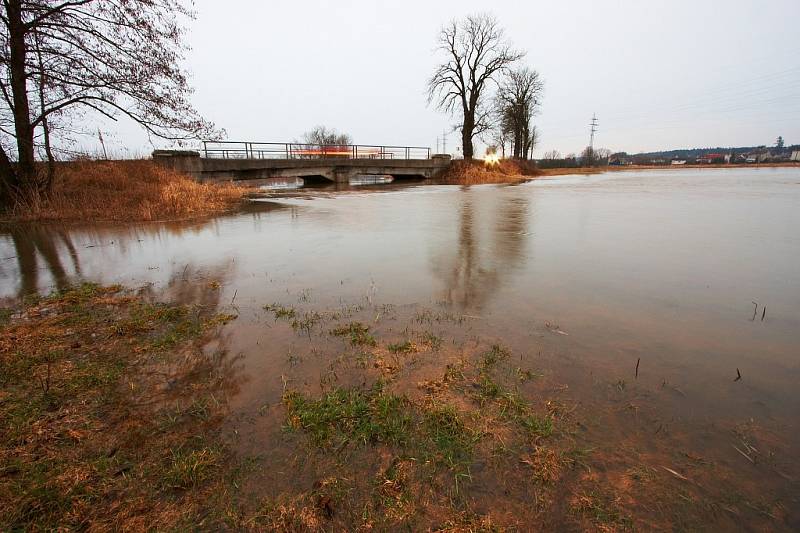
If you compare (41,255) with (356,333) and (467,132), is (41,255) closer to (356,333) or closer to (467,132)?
(356,333)

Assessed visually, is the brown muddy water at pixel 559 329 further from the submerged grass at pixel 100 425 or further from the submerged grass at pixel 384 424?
the submerged grass at pixel 100 425

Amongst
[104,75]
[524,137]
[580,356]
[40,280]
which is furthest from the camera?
[524,137]

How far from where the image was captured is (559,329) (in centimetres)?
334

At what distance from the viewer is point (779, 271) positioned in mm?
5031

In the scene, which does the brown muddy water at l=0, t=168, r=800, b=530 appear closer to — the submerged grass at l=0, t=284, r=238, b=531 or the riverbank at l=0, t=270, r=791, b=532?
the riverbank at l=0, t=270, r=791, b=532

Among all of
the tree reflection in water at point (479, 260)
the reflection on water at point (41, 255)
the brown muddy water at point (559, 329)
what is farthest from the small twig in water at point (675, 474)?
the reflection on water at point (41, 255)

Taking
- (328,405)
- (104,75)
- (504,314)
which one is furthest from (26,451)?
(104,75)

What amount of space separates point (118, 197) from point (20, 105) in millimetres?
3159

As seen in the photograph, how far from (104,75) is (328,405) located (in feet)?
41.3

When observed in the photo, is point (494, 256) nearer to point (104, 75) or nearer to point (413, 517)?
point (413, 517)

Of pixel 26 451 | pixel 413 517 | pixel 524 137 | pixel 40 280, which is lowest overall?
pixel 413 517

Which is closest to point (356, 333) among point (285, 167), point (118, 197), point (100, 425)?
point (100, 425)

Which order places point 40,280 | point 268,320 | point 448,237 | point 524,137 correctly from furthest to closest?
point 524,137
point 448,237
point 40,280
point 268,320

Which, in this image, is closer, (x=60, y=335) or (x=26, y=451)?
(x=26, y=451)
